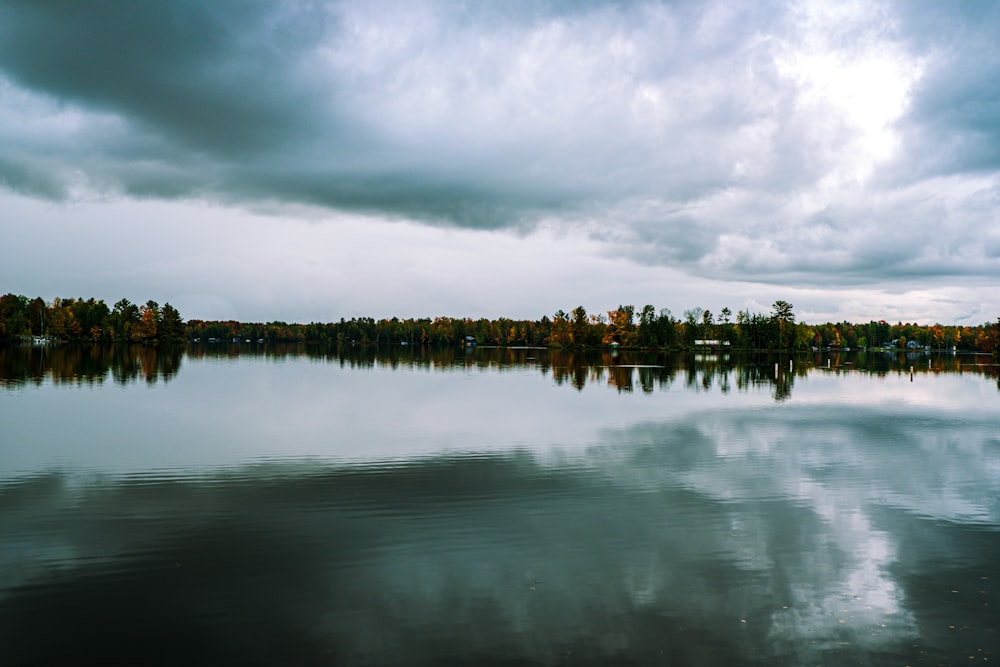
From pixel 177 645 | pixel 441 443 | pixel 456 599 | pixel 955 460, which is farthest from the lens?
pixel 441 443

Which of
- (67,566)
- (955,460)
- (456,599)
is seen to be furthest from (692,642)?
(955,460)

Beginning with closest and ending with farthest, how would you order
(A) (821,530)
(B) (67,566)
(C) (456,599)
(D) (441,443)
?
1. (C) (456,599)
2. (B) (67,566)
3. (A) (821,530)
4. (D) (441,443)

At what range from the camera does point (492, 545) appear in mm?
16453

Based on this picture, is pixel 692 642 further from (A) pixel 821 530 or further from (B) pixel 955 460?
(B) pixel 955 460

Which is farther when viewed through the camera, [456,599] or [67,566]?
[67,566]

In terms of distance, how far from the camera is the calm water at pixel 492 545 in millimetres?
11500

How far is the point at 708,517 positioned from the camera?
19.3m

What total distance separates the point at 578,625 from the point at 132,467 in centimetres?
2061

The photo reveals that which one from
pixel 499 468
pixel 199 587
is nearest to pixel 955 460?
pixel 499 468

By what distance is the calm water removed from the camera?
1150cm

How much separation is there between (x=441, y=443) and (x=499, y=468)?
22.1 ft

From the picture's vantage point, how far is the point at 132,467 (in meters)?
25.2

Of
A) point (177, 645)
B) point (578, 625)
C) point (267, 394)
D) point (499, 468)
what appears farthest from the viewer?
point (267, 394)

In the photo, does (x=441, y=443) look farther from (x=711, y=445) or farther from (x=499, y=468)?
(x=711, y=445)
